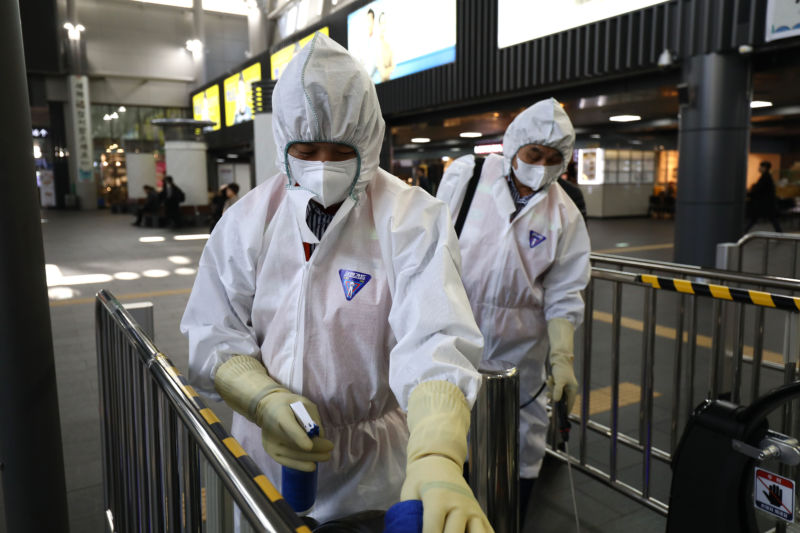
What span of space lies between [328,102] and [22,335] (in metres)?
1.37

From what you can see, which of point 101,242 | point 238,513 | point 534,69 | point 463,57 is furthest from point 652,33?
point 101,242

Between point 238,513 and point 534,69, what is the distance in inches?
359

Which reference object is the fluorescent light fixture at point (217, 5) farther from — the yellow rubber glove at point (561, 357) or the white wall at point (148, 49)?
the yellow rubber glove at point (561, 357)

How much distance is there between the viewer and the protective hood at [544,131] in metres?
2.68

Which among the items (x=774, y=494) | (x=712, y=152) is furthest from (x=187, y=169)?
(x=774, y=494)

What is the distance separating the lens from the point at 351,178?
1477 mm

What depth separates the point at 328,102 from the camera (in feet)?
4.45

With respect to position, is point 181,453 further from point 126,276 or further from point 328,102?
point 126,276

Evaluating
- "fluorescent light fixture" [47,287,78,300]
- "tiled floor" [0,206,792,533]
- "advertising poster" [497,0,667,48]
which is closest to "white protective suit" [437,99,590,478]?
"tiled floor" [0,206,792,533]

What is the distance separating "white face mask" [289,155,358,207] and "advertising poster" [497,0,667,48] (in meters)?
7.09

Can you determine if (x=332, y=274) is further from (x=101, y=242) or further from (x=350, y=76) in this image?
(x=101, y=242)

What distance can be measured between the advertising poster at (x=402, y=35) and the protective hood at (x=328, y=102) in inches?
373

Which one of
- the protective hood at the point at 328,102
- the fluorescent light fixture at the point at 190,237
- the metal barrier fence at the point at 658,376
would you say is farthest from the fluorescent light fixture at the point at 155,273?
the protective hood at the point at 328,102

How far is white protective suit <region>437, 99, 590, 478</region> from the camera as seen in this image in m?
2.58
